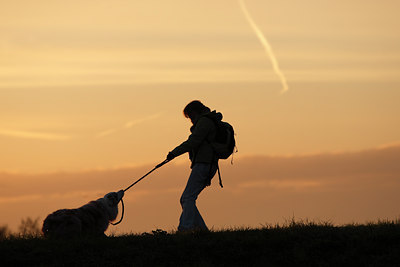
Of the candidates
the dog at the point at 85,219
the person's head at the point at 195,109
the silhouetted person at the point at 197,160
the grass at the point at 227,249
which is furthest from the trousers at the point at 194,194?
the dog at the point at 85,219

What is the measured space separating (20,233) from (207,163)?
409cm

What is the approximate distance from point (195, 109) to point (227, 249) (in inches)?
147

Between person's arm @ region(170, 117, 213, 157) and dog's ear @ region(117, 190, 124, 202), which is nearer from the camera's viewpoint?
person's arm @ region(170, 117, 213, 157)

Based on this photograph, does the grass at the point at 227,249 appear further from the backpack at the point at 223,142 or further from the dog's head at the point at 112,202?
the backpack at the point at 223,142

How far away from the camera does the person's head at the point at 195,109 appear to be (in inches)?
615

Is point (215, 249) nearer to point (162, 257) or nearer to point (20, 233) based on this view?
point (162, 257)

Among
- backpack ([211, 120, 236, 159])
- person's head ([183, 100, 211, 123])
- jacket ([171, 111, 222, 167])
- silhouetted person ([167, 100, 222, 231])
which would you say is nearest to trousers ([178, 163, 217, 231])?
silhouetted person ([167, 100, 222, 231])

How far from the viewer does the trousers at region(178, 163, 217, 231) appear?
15.4 metres

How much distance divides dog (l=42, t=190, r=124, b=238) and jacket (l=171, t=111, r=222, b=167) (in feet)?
6.11

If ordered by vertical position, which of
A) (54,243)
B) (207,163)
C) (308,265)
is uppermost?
(207,163)

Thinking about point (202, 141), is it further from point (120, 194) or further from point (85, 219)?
point (85, 219)

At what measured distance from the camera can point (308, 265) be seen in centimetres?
1223

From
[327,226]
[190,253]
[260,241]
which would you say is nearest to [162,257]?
[190,253]

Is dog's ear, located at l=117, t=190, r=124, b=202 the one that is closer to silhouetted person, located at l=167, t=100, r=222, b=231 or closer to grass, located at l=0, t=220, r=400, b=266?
silhouetted person, located at l=167, t=100, r=222, b=231
